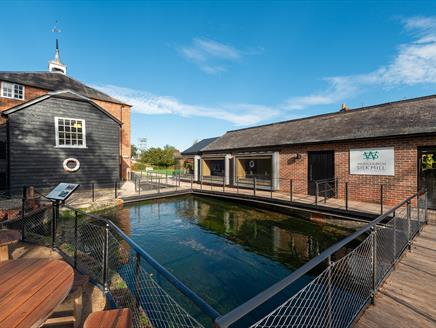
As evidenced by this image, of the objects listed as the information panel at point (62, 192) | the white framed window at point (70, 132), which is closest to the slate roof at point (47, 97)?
the white framed window at point (70, 132)

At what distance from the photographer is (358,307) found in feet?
8.75

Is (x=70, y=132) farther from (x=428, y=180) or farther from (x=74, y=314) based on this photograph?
(x=428, y=180)

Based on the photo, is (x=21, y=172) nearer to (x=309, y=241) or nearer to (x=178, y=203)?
(x=178, y=203)

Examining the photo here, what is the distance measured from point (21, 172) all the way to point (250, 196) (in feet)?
39.3

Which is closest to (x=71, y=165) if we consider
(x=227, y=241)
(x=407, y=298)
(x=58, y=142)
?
(x=58, y=142)

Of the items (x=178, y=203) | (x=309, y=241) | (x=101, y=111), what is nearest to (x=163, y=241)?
(x=309, y=241)

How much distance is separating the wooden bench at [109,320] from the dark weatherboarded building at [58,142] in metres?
12.4

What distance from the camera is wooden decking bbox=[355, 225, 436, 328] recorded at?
237cm

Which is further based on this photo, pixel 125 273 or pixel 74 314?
pixel 125 273

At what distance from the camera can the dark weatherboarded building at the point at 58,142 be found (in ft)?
35.1

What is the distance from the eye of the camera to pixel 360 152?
9.91 meters

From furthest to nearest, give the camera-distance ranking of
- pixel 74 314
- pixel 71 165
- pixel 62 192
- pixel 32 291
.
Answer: pixel 71 165 < pixel 62 192 < pixel 74 314 < pixel 32 291

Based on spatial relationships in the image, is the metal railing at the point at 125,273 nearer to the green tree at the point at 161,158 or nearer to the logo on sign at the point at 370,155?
the logo on sign at the point at 370,155

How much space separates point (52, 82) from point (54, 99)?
277 inches
